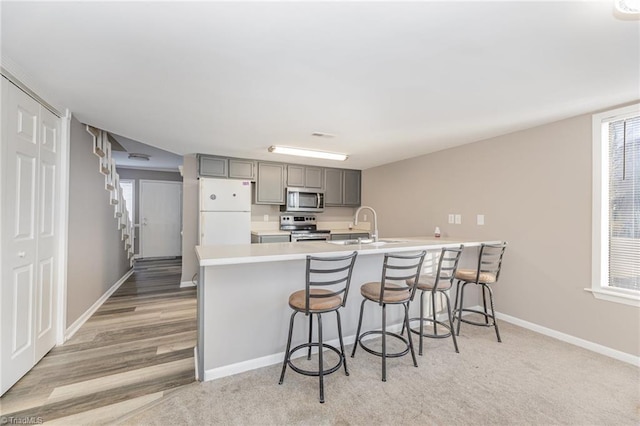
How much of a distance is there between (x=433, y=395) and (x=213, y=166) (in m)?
4.10

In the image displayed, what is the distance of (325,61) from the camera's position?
1.76 meters

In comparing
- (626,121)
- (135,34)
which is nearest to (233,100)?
(135,34)

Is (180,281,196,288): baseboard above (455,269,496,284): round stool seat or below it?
below

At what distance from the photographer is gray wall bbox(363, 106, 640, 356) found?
8.75 feet

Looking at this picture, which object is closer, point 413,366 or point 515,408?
point 515,408

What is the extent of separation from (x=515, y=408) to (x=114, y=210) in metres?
5.31

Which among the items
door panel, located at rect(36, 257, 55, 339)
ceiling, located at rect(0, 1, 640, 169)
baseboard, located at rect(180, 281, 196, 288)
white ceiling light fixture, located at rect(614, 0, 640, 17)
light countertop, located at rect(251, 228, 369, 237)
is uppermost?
ceiling, located at rect(0, 1, 640, 169)

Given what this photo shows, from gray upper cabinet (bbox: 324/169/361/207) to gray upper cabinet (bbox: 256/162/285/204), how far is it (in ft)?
3.05

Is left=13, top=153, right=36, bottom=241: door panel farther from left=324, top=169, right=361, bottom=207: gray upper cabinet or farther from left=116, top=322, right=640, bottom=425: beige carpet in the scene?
left=324, top=169, right=361, bottom=207: gray upper cabinet

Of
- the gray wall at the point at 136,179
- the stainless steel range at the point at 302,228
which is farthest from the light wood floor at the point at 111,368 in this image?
the gray wall at the point at 136,179

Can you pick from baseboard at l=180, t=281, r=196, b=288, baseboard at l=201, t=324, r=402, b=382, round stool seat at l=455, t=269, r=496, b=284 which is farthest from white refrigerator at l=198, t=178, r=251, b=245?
round stool seat at l=455, t=269, r=496, b=284

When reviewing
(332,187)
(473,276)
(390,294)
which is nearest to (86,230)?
(390,294)

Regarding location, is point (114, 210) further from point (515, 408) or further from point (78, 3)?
point (515, 408)

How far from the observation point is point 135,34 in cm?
149
